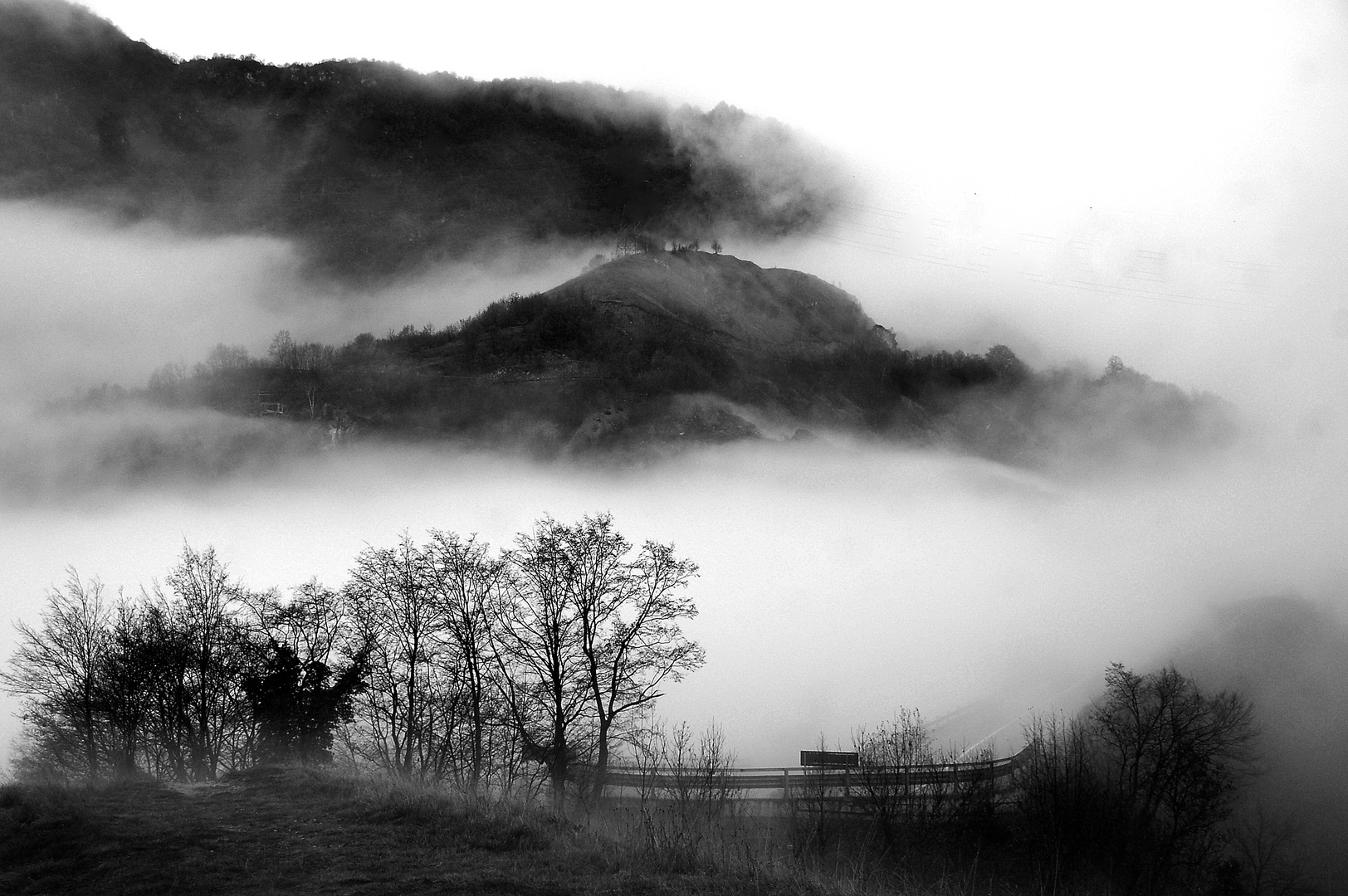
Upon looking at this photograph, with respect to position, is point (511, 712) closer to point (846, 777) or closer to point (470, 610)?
point (470, 610)

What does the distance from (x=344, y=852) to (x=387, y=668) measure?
126ft

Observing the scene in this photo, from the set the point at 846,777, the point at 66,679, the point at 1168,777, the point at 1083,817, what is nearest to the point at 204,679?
the point at 66,679

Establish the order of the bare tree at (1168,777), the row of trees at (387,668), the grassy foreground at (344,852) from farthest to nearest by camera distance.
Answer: the bare tree at (1168,777) < the row of trees at (387,668) < the grassy foreground at (344,852)

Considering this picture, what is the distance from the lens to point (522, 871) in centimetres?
1537

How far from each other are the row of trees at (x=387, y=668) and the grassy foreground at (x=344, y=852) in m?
23.3

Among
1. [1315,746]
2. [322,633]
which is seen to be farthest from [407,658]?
[1315,746]

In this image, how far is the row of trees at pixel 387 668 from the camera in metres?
47.0

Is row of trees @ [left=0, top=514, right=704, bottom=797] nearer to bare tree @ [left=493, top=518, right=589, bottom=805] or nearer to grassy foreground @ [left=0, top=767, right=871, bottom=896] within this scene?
bare tree @ [left=493, top=518, right=589, bottom=805]

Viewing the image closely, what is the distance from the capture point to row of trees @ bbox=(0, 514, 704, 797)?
47000 millimetres

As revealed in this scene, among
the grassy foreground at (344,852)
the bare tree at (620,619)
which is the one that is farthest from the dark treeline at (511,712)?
the grassy foreground at (344,852)

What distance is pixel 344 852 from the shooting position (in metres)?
16.9

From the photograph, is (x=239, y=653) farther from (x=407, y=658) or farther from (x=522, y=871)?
(x=522, y=871)

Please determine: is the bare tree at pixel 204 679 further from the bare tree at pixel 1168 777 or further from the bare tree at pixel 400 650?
the bare tree at pixel 1168 777

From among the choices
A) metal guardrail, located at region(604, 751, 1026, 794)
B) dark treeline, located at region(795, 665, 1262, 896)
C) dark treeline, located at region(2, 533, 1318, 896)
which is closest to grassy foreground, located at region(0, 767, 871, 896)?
dark treeline, located at region(2, 533, 1318, 896)
